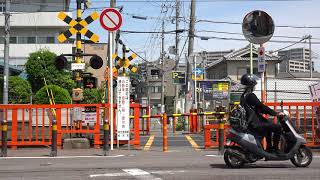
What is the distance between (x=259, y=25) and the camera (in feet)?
45.1

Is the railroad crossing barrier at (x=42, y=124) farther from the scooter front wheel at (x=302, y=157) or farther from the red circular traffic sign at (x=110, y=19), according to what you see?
the scooter front wheel at (x=302, y=157)

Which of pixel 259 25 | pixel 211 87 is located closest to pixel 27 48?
pixel 211 87

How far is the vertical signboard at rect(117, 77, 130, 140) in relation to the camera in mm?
14781

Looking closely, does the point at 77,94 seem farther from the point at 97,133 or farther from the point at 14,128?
the point at 14,128

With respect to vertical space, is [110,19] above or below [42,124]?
above

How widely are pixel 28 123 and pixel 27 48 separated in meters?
44.7

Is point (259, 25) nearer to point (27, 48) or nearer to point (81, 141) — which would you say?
point (81, 141)

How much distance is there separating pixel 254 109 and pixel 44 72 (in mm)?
36955

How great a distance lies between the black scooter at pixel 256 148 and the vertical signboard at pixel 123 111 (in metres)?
4.96

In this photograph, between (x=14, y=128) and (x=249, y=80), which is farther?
(x=14, y=128)

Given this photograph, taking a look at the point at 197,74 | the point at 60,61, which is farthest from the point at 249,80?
the point at 197,74

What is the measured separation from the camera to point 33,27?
192 ft

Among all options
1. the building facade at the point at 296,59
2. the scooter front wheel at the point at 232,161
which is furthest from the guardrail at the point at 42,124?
the building facade at the point at 296,59

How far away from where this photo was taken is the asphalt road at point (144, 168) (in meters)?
9.31
